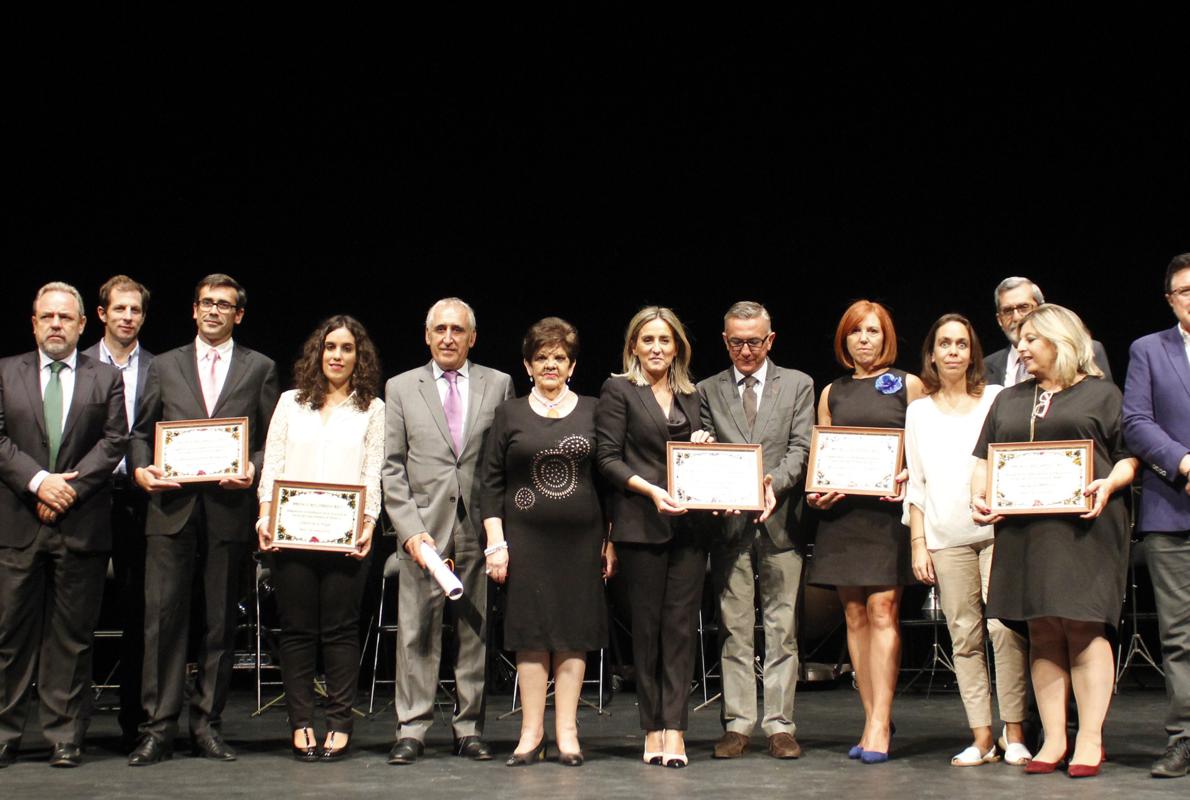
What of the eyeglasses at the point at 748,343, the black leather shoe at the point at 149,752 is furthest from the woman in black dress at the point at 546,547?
the black leather shoe at the point at 149,752

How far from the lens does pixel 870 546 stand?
14.3 feet

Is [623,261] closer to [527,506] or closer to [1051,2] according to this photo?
[1051,2]

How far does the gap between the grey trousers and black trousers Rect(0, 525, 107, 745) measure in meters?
2.18

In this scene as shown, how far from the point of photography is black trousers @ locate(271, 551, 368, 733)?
4.32 m

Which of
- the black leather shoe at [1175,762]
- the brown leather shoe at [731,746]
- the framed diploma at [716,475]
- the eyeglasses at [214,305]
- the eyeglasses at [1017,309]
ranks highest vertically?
the eyeglasses at [1017,309]

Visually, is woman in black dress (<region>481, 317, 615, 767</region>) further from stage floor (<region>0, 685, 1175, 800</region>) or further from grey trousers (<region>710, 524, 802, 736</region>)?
grey trousers (<region>710, 524, 802, 736</region>)

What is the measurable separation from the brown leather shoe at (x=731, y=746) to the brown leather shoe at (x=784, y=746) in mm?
103

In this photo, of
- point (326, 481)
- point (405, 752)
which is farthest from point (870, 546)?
point (326, 481)

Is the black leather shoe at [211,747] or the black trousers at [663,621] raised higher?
the black trousers at [663,621]

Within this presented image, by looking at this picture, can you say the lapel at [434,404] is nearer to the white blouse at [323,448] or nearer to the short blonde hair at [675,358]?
the white blouse at [323,448]

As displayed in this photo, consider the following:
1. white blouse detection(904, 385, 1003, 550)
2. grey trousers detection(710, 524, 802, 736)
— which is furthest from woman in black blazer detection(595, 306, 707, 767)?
white blouse detection(904, 385, 1003, 550)

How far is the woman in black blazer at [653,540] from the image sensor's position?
13.9 ft

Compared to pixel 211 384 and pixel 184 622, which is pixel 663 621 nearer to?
pixel 184 622

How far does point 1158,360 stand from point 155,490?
11.2 feet
